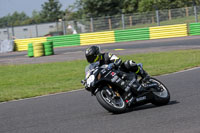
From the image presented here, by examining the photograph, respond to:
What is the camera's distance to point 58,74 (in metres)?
14.7

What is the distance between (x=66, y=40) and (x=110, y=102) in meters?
24.8

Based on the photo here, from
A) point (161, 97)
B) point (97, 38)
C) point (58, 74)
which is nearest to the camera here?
point (161, 97)

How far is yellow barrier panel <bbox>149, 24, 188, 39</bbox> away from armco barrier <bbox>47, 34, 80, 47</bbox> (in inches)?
240

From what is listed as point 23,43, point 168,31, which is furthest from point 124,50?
point 23,43

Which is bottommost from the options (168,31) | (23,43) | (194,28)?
(23,43)

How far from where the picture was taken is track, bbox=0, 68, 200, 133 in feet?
18.3

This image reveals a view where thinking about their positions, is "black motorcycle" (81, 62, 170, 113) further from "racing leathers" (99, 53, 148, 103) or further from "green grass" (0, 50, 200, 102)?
"green grass" (0, 50, 200, 102)

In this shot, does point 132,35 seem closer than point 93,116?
No

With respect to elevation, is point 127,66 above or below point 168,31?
below

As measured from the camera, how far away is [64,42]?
31109mm

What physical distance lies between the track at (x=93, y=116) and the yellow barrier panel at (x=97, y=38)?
20373 millimetres

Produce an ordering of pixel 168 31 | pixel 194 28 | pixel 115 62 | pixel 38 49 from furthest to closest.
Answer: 1. pixel 168 31
2. pixel 194 28
3. pixel 38 49
4. pixel 115 62

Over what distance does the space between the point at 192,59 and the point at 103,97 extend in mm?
10027

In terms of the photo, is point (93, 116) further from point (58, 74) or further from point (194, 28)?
point (194, 28)
